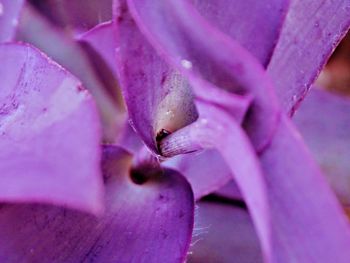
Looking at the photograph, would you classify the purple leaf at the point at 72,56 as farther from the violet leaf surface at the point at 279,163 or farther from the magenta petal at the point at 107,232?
the violet leaf surface at the point at 279,163

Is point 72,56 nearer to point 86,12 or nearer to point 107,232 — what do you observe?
point 86,12

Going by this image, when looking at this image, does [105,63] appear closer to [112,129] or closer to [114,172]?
[112,129]

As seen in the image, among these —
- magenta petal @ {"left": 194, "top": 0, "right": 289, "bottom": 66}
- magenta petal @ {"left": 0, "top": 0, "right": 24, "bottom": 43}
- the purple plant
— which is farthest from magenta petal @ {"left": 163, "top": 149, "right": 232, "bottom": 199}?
magenta petal @ {"left": 0, "top": 0, "right": 24, "bottom": 43}

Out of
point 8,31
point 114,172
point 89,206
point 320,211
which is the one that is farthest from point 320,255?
point 8,31

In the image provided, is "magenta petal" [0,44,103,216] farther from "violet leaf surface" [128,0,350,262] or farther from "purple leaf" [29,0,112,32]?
"purple leaf" [29,0,112,32]

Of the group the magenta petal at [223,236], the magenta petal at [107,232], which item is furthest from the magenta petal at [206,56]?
the magenta petal at [223,236]

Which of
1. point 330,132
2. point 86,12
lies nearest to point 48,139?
point 86,12
